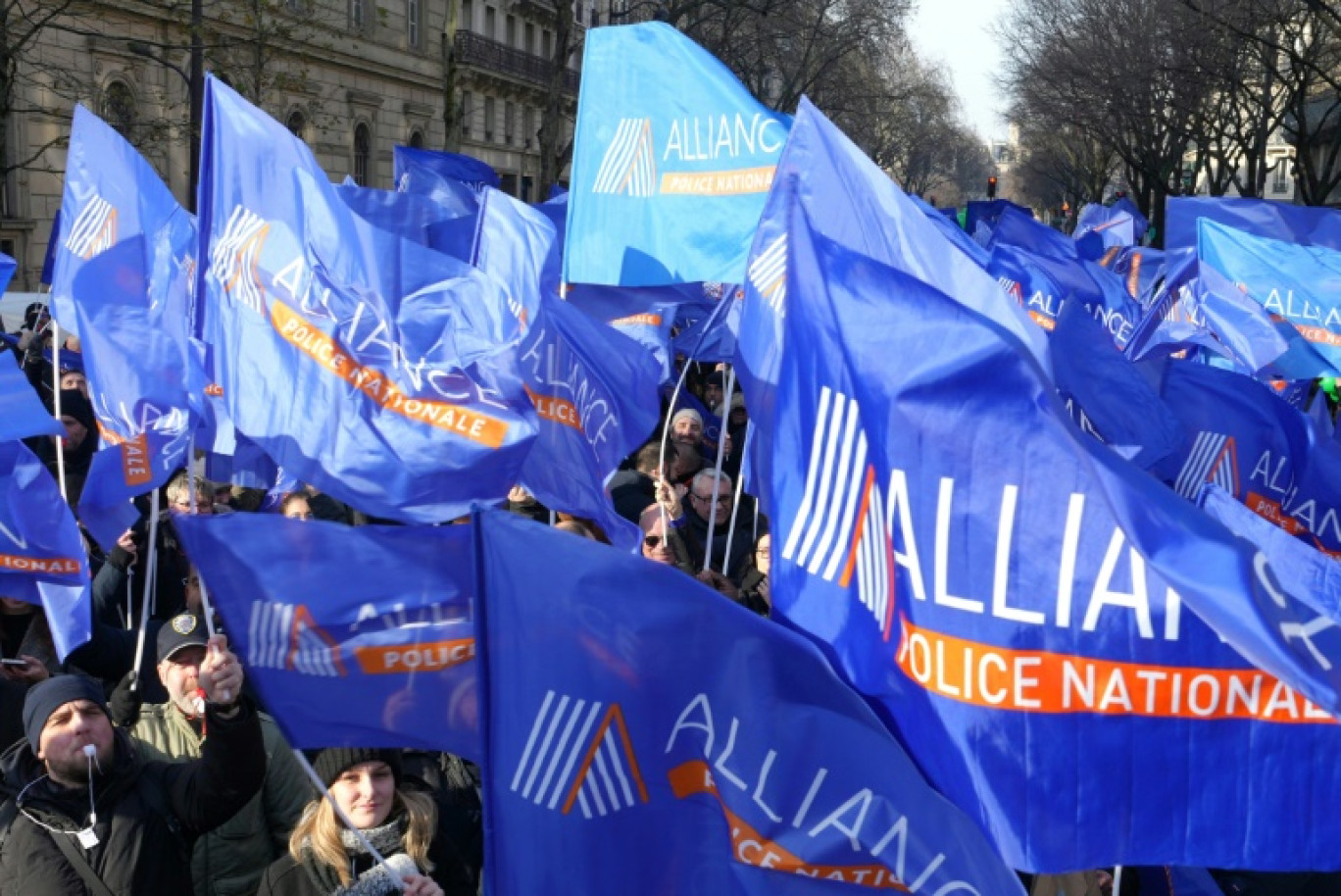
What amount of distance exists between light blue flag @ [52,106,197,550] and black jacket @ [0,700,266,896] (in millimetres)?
2349

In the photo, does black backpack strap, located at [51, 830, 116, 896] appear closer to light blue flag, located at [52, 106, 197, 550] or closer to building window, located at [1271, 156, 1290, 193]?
light blue flag, located at [52, 106, 197, 550]

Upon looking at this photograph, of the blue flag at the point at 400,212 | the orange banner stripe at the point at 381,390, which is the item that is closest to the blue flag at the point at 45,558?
the orange banner stripe at the point at 381,390

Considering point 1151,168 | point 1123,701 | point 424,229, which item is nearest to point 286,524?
point 1123,701

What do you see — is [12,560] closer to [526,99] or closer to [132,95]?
[132,95]

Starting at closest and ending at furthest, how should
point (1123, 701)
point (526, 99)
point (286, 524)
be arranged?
point (1123, 701)
point (286, 524)
point (526, 99)

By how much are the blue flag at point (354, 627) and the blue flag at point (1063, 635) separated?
1003 millimetres

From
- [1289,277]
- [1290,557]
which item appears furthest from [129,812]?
[1289,277]

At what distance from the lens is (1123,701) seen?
3.13m

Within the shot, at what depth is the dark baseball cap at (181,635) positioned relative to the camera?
187 inches

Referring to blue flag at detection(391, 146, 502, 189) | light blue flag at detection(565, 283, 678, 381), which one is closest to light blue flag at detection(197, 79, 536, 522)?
light blue flag at detection(565, 283, 678, 381)

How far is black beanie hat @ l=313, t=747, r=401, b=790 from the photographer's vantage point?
4020 millimetres

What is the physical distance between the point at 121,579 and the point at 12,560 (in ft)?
3.77

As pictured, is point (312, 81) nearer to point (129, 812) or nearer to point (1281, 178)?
point (129, 812)

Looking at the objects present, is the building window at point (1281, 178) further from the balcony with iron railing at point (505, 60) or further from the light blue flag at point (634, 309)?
the light blue flag at point (634, 309)
